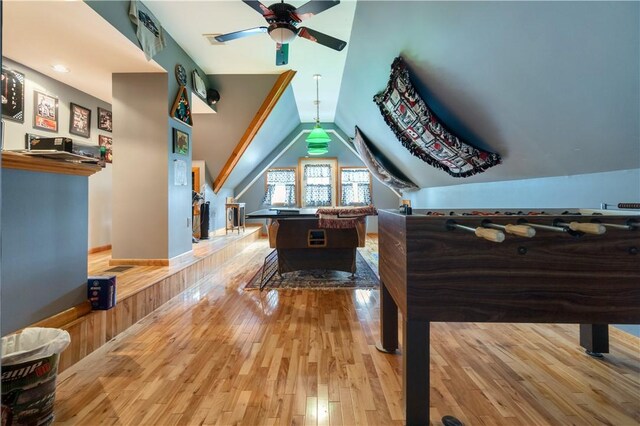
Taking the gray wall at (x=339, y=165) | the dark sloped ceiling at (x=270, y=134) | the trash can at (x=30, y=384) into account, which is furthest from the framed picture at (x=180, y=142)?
the gray wall at (x=339, y=165)

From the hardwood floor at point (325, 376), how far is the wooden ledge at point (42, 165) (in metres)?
1.24

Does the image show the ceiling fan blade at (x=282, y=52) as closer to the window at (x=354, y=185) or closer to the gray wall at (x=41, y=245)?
the gray wall at (x=41, y=245)

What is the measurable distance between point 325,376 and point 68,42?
3.71m

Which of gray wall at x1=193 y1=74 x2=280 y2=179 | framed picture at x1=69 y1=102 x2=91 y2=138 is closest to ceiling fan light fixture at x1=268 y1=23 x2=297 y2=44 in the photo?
gray wall at x1=193 y1=74 x2=280 y2=179

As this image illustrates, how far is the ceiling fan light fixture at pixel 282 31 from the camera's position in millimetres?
2797

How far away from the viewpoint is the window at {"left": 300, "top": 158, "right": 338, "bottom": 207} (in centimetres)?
866

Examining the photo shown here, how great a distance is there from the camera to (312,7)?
2.62 meters

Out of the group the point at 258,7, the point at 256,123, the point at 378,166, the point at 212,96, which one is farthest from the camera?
the point at 378,166

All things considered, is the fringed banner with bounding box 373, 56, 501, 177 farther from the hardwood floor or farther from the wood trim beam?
the wood trim beam

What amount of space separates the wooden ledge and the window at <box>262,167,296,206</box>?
21.2 feet

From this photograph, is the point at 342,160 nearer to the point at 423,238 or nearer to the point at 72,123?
the point at 72,123

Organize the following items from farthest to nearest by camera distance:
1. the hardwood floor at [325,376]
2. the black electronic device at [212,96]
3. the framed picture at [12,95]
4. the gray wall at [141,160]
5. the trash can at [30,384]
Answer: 1. the black electronic device at [212,96]
2. the gray wall at [141,160]
3. the framed picture at [12,95]
4. the hardwood floor at [325,376]
5. the trash can at [30,384]

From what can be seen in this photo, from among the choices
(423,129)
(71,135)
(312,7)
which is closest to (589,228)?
(423,129)

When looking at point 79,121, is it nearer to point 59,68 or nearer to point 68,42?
point 59,68
